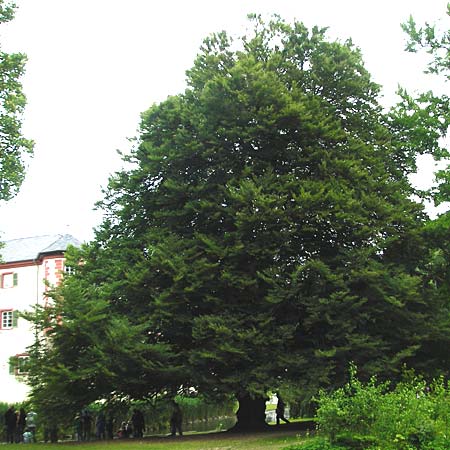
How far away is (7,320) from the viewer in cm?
5297

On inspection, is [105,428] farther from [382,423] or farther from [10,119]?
[382,423]

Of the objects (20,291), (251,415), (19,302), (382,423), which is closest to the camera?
(382,423)

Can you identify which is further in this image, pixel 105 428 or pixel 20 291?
pixel 20 291

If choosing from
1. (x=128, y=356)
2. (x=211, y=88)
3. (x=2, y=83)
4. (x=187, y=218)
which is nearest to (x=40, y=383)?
(x=128, y=356)

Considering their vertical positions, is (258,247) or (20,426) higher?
(258,247)

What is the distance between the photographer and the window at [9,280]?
53.2 metres

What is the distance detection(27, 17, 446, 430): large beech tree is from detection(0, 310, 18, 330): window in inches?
1037

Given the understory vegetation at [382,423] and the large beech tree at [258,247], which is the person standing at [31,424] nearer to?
the large beech tree at [258,247]

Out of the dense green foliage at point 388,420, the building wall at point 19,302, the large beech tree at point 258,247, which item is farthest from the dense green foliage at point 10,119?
the building wall at point 19,302

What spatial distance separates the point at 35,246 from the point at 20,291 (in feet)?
12.7

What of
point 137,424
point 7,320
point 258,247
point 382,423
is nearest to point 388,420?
point 382,423

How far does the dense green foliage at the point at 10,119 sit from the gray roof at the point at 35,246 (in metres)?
27.4

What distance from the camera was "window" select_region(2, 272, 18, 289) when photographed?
175 feet

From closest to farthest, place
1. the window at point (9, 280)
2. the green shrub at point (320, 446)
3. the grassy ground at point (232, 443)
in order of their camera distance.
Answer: the green shrub at point (320, 446), the grassy ground at point (232, 443), the window at point (9, 280)
